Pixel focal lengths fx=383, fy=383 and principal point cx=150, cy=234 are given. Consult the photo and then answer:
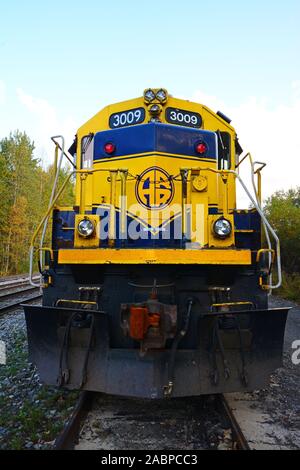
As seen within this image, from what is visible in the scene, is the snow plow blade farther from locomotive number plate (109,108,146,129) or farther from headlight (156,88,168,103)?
headlight (156,88,168,103)

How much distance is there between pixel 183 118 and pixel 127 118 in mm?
751

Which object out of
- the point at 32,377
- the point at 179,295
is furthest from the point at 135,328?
the point at 32,377

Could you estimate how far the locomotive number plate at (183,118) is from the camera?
5055mm

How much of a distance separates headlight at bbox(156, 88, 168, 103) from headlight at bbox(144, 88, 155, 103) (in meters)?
0.07

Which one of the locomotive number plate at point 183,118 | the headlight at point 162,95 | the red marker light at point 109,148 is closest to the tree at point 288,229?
the locomotive number plate at point 183,118

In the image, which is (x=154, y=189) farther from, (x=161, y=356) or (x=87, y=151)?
(x=161, y=356)

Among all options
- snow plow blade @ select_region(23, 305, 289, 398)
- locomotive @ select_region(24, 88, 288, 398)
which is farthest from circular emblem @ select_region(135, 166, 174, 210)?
snow plow blade @ select_region(23, 305, 289, 398)

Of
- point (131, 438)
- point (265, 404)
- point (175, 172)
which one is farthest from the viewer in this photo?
point (175, 172)

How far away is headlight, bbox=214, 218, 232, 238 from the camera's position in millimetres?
3908

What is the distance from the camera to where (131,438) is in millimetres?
3309

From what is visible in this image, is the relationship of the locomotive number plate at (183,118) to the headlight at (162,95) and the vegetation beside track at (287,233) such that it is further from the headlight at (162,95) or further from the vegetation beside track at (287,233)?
the vegetation beside track at (287,233)
